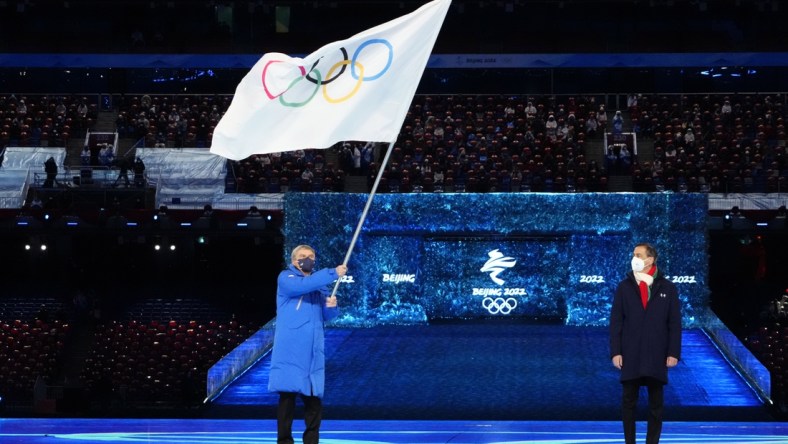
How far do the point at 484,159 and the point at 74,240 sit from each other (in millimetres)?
10904

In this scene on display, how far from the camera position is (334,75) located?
8.85 m

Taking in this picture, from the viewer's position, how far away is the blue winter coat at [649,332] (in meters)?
8.01

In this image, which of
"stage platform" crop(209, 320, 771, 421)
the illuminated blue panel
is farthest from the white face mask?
the illuminated blue panel

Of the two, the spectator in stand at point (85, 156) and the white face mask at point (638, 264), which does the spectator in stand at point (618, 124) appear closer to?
the spectator in stand at point (85, 156)

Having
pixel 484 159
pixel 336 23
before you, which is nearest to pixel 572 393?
pixel 484 159

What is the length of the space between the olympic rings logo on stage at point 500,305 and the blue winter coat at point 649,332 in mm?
12434

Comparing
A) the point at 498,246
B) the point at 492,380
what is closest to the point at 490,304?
→ the point at 498,246

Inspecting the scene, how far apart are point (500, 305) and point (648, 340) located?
1259 centimetres

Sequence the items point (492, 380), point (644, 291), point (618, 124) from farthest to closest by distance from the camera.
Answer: point (618, 124)
point (492, 380)
point (644, 291)

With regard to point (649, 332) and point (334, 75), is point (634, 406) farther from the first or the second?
point (334, 75)

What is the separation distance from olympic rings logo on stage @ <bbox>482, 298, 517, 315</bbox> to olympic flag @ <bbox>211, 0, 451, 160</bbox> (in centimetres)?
1219

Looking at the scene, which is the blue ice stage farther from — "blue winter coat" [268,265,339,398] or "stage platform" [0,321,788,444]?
"blue winter coat" [268,265,339,398]

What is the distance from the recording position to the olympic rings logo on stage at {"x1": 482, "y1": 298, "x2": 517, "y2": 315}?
2059cm

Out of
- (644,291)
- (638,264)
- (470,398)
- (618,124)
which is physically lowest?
(470,398)
